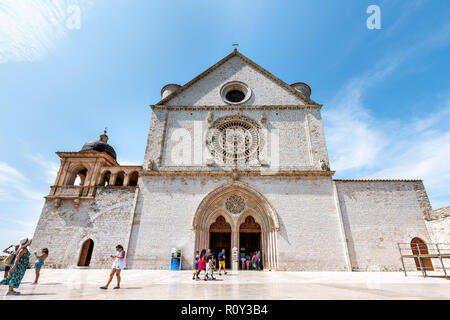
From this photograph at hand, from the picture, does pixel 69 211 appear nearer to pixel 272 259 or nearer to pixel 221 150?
pixel 221 150

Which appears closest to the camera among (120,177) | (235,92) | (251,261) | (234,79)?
(251,261)

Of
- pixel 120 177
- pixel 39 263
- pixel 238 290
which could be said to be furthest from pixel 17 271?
pixel 120 177

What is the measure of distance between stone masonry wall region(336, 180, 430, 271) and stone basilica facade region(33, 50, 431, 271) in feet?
0.19

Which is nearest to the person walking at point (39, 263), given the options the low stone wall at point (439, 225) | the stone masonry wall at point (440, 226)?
the stone masonry wall at point (440, 226)

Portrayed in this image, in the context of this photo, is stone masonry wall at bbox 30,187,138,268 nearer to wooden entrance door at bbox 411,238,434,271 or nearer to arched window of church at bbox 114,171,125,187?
arched window of church at bbox 114,171,125,187

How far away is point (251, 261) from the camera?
13.7 m

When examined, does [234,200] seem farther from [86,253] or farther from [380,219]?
[86,253]

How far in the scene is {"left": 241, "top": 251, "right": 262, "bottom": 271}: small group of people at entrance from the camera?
13195 mm

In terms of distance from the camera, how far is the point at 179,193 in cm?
1388

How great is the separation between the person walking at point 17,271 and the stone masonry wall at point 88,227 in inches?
311

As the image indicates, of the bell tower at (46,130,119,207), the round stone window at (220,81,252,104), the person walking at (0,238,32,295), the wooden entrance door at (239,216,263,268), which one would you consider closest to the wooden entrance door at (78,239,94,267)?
the bell tower at (46,130,119,207)

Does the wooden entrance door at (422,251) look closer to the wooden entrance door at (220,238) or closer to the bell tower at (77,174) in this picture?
the wooden entrance door at (220,238)

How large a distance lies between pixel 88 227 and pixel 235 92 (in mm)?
14973
